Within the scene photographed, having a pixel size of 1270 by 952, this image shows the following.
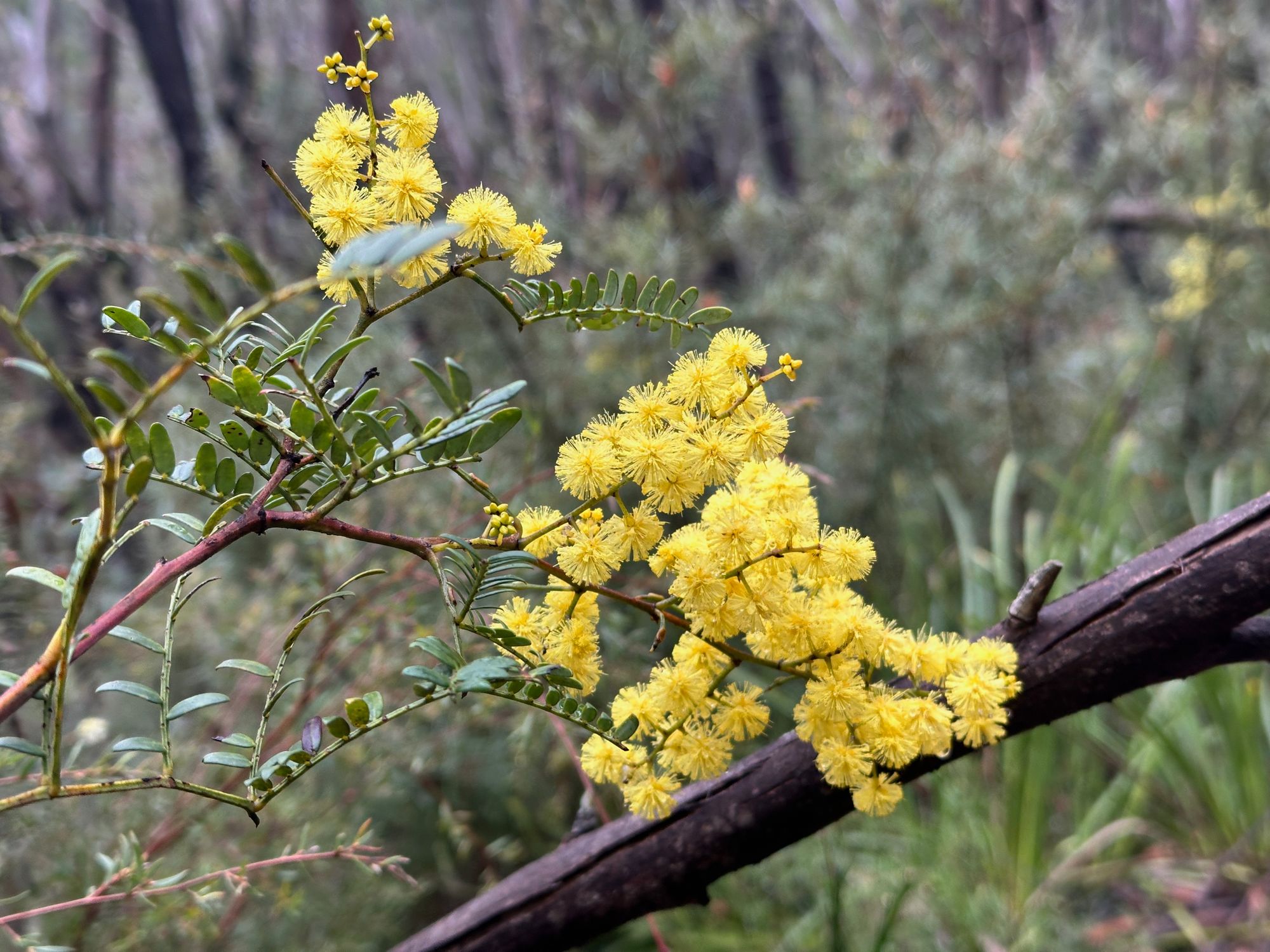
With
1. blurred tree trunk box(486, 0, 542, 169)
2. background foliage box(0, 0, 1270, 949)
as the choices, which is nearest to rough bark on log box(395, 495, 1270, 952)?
background foliage box(0, 0, 1270, 949)

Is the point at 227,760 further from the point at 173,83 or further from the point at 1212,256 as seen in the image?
the point at 173,83

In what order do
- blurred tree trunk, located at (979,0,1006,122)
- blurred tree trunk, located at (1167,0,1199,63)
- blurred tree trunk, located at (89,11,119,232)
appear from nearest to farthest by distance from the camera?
blurred tree trunk, located at (89,11,119,232)
blurred tree trunk, located at (979,0,1006,122)
blurred tree trunk, located at (1167,0,1199,63)

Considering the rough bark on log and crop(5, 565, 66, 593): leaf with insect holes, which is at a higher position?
crop(5, 565, 66, 593): leaf with insect holes

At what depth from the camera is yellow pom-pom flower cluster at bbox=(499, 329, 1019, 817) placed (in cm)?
38

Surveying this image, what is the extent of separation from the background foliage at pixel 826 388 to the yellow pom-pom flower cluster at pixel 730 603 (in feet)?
0.79

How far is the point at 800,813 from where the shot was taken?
1.60 ft

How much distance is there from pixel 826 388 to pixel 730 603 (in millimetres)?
1197

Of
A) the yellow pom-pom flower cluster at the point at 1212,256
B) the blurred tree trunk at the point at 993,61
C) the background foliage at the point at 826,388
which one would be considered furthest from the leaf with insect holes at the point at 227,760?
the blurred tree trunk at the point at 993,61

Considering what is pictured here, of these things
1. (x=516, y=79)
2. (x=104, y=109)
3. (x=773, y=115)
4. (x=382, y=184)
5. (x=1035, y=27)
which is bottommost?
(x=382, y=184)

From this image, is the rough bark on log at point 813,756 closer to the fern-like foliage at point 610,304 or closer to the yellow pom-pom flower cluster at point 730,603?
the yellow pom-pom flower cluster at point 730,603

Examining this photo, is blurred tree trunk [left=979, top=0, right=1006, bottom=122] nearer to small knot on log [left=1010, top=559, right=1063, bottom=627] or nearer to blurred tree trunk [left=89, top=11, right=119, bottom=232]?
small knot on log [left=1010, top=559, right=1063, bottom=627]

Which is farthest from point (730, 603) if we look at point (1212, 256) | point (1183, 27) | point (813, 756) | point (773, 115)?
point (1183, 27)

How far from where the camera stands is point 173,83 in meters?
1.88

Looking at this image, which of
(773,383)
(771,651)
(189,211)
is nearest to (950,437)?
(773,383)
